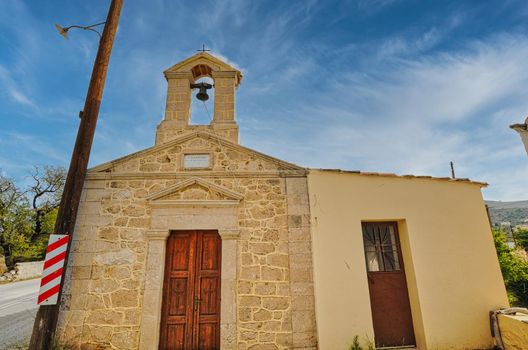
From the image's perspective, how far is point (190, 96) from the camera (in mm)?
6324

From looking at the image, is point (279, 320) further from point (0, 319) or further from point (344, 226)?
point (0, 319)

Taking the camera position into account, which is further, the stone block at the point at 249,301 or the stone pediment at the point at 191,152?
the stone pediment at the point at 191,152

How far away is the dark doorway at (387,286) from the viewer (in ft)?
16.3

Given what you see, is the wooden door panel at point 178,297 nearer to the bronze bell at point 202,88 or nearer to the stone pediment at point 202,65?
the bronze bell at point 202,88

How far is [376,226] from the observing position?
5520 millimetres

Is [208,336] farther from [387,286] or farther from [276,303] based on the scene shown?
[387,286]

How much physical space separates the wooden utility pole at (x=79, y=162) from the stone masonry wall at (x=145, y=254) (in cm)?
56

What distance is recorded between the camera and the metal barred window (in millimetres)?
5348

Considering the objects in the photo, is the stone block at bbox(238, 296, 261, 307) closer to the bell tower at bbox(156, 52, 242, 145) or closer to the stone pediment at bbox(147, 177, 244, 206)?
the stone pediment at bbox(147, 177, 244, 206)

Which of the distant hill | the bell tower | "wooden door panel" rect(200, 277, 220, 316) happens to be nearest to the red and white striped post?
"wooden door panel" rect(200, 277, 220, 316)

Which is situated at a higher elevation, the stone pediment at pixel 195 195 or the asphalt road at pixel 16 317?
the stone pediment at pixel 195 195

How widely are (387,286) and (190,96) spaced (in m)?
5.68

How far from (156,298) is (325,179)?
12.2 ft

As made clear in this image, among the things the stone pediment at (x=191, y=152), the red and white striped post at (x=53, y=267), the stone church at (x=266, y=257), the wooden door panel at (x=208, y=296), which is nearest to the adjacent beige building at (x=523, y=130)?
the stone church at (x=266, y=257)
